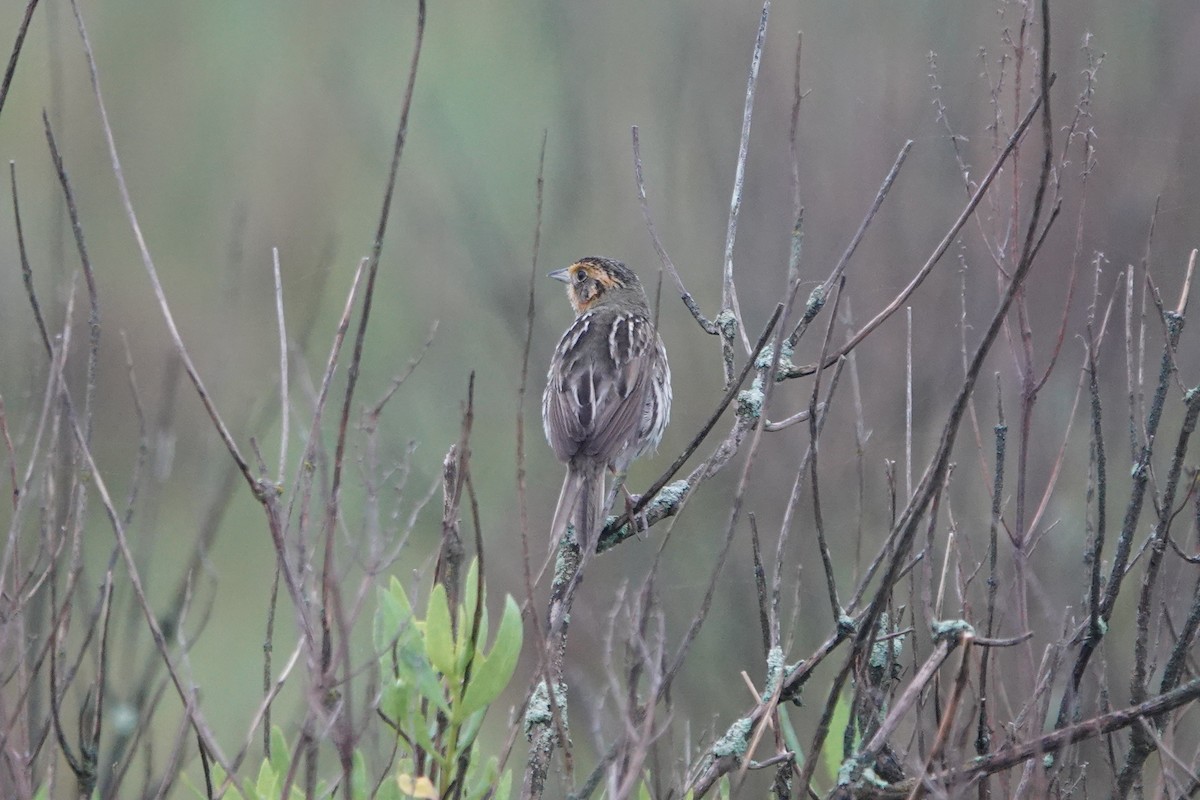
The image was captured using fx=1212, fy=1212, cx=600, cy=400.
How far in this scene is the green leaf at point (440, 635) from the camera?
7.35 ft

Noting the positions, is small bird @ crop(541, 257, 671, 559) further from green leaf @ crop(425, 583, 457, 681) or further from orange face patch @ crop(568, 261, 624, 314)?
green leaf @ crop(425, 583, 457, 681)

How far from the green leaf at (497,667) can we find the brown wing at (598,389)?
224 centimetres

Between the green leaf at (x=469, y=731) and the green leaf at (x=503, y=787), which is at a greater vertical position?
the green leaf at (x=469, y=731)

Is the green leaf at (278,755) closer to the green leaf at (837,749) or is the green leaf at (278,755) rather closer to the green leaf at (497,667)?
the green leaf at (497,667)

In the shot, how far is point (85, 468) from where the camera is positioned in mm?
2719

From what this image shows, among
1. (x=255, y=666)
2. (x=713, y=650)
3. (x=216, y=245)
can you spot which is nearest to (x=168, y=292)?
(x=216, y=245)

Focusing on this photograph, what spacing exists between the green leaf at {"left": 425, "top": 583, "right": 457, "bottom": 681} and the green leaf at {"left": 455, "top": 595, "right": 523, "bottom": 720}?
2.1 inches

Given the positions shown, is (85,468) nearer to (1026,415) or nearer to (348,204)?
(1026,415)

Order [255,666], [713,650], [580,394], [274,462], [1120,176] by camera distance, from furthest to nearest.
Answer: [274,462] < [255,666] < [713,650] < [1120,176] < [580,394]

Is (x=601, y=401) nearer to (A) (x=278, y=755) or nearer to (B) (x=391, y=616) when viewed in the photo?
(A) (x=278, y=755)

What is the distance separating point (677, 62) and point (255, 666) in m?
5.98

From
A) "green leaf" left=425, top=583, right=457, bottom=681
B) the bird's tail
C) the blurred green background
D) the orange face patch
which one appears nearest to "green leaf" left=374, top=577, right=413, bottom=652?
"green leaf" left=425, top=583, right=457, bottom=681

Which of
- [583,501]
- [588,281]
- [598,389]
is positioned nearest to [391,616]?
[583,501]

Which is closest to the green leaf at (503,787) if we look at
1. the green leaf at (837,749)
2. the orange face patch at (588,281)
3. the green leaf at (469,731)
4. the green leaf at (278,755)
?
the green leaf at (469,731)
